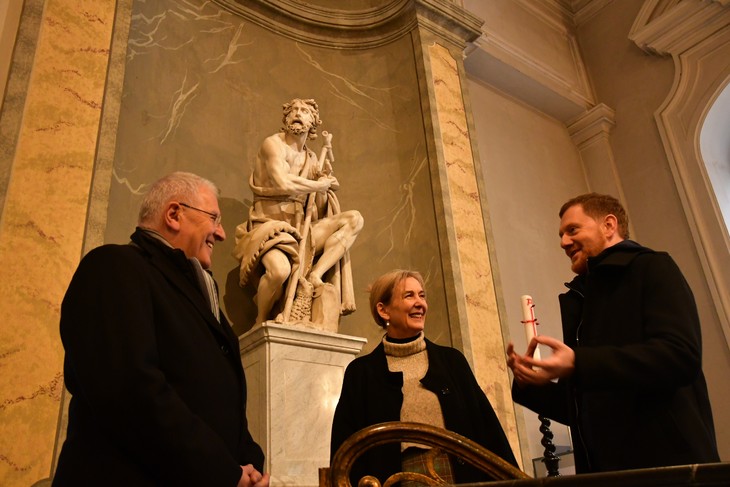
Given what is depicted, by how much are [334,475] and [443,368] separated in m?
0.90

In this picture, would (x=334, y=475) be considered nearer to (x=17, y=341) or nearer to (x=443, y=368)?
(x=443, y=368)

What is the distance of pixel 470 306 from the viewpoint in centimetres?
519

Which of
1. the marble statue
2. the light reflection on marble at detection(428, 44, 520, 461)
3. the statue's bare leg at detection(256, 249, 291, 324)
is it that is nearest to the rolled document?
the marble statue

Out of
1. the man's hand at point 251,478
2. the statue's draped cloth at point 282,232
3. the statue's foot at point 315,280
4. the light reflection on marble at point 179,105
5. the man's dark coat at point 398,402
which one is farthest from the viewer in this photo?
the light reflection on marble at point 179,105

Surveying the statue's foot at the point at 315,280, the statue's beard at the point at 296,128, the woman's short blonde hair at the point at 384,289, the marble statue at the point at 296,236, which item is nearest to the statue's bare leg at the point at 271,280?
the marble statue at the point at 296,236

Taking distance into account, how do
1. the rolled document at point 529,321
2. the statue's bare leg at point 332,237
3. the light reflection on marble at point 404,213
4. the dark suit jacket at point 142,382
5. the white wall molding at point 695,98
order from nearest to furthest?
the dark suit jacket at point 142,382, the rolled document at point 529,321, the statue's bare leg at point 332,237, the light reflection on marble at point 404,213, the white wall molding at point 695,98

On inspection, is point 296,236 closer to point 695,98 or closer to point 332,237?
point 332,237

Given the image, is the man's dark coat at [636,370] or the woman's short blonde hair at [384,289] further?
the woman's short blonde hair at [384,289]

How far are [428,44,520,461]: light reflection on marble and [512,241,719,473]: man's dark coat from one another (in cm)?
314

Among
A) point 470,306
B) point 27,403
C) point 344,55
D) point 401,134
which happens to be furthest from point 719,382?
point 27,403

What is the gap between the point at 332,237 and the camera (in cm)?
450

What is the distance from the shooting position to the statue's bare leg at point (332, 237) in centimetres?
442

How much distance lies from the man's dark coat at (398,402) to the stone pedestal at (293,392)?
1.21 m

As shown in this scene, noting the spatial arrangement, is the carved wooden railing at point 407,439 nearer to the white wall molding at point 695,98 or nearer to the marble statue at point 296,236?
the marble statue at point 296,236
